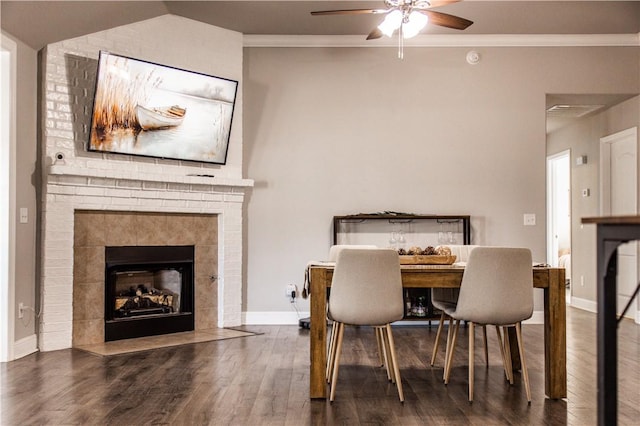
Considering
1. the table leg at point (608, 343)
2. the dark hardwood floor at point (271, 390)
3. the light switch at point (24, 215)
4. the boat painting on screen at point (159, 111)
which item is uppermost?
the boat painting on screen at point (159, 111)

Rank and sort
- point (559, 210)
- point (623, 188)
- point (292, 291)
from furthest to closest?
point (559, 210) → point (623, 188) → point (292, 291)

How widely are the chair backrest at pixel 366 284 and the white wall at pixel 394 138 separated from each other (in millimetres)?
2910

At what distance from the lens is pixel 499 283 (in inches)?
137

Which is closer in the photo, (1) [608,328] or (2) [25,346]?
(1) [608,328]

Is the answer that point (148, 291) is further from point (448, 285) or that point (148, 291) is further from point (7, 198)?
point (448, 285)

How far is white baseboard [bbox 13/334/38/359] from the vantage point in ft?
14.9

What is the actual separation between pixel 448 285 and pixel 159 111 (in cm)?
323

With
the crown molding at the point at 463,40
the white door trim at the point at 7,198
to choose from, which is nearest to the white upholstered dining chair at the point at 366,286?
the white door trim at the point at 7,198

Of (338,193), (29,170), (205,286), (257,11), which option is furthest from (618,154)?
(29,170)

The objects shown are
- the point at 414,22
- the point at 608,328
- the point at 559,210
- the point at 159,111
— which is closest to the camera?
the point at 608,328

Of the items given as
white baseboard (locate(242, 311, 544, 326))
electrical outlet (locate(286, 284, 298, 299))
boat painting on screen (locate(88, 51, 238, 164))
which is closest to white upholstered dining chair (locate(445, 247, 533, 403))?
white baseboard (locate(242, 311, 544, 326))

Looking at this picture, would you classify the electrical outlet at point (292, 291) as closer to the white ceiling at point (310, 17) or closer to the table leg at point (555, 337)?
the white ceiling at point (310, 17)

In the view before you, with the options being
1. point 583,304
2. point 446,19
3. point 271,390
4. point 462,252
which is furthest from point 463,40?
point 271,390

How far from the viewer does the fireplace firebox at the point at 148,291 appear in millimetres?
5344
